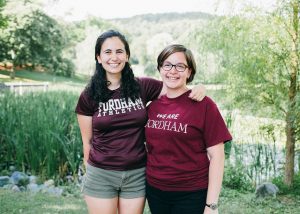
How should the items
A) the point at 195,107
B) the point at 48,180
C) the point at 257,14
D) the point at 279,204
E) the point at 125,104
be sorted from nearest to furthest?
the point at 195,107 → the point at 125,104 → the point at 279,204 → the point at 257,14 → the point at 48,180

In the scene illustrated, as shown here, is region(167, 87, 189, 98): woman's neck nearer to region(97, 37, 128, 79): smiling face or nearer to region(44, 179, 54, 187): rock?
region(97, 37, 128, 79): smiling face

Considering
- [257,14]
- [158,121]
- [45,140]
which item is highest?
[257,14]

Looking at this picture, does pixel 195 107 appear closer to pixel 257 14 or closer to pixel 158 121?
pixel 158 121

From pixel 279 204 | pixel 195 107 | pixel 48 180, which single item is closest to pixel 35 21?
pixel 48 180

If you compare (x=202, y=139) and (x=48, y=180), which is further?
(x=48, y=180)

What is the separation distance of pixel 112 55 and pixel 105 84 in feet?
0.58

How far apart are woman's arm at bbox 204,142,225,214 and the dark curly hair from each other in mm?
610

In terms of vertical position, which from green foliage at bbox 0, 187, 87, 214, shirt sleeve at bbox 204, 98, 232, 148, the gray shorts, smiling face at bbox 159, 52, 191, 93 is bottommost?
green foliage at bbox 0, 187, 87, 214

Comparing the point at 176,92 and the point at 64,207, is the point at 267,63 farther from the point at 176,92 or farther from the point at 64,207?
the point at 176,92

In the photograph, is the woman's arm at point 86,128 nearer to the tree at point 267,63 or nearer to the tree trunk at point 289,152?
the tree at point 267,63

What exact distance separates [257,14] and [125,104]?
3.10 metres

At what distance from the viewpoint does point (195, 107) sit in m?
2.12

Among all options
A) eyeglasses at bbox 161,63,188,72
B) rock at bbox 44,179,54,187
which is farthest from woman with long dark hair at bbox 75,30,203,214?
rock at bbox 44,179,54,187

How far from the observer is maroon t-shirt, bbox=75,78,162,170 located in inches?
93.3
